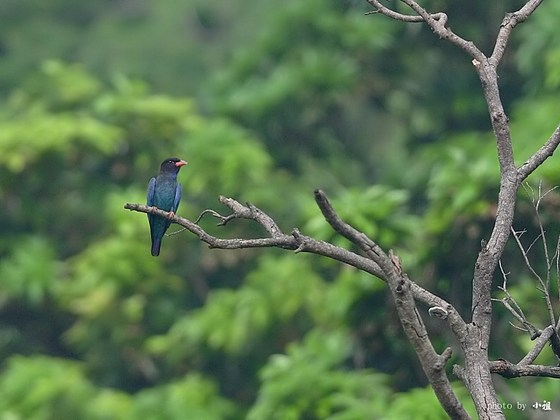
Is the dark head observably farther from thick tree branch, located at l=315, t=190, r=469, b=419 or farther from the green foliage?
thick tree branch, located at l=315, t=190, r=469, b=419

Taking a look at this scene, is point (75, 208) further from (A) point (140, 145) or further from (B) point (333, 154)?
(B) point (333, 154)

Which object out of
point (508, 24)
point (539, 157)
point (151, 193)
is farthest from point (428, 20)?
point (151, 193)

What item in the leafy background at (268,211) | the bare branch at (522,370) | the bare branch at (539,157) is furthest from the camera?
the leafy background at (268,211)

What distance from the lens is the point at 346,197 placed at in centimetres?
820

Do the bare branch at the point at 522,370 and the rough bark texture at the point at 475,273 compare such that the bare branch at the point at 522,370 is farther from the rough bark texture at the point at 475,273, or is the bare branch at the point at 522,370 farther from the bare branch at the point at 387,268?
the bare branch at the point at 387,268

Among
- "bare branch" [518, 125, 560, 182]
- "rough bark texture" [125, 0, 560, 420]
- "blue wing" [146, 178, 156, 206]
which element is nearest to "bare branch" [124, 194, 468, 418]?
"rough bark texture" [125, 0, 560, 420]

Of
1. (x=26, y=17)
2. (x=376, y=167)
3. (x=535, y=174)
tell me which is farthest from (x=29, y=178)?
(x=535, y=174)

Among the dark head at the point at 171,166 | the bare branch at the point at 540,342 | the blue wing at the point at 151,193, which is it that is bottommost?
the bare branch at the point at 540,342

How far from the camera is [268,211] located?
1187cm

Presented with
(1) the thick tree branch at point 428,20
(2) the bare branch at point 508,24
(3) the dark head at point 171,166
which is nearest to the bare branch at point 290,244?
(1) the thick tree branch at point 428,20

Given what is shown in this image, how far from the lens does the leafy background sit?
8.27 meters

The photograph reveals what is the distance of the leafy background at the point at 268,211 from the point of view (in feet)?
27.1

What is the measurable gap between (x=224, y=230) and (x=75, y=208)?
2492mm

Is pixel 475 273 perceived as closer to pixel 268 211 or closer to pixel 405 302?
pixel 405 302
